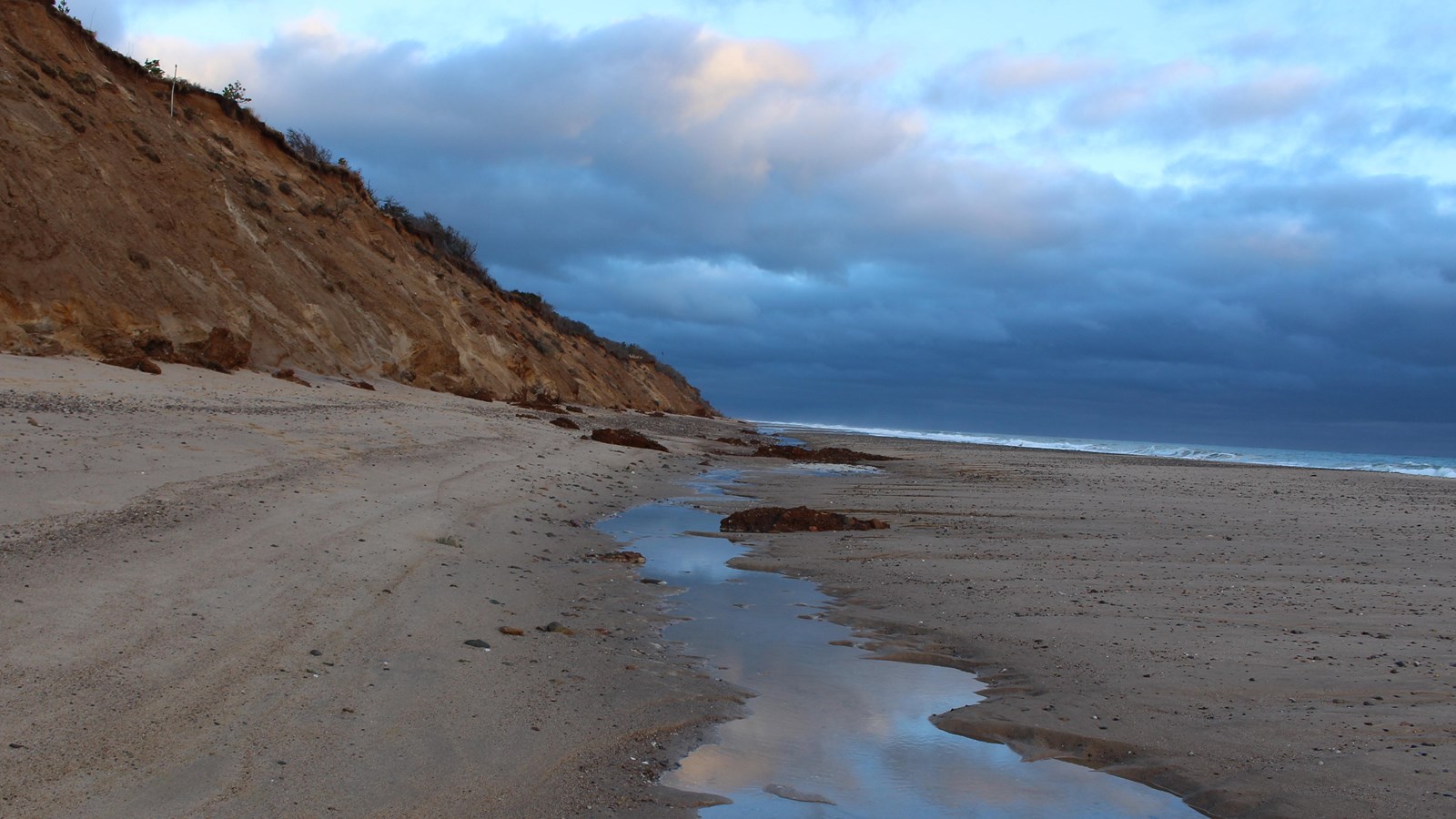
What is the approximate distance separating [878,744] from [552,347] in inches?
1602

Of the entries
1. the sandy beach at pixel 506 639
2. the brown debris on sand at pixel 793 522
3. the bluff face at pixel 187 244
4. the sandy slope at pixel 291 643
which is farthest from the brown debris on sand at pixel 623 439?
the sandy slope at pixel 291 643

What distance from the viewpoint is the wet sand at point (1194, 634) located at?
12.3 feet

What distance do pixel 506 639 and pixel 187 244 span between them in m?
18.1

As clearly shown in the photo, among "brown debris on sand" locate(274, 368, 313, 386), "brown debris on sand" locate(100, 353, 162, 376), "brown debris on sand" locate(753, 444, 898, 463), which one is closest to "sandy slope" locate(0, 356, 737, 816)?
"brown debris on sand" locate(100, 353, 162, 376)

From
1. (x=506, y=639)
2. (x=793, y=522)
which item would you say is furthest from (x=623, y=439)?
(x=506, y=639)

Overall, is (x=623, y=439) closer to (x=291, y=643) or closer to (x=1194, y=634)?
(x=1194, y=634)

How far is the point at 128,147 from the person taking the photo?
1955 centimetres

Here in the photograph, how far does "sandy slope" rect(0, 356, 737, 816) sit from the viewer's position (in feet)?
10.2

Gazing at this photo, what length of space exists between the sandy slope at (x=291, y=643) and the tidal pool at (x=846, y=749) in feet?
0.87

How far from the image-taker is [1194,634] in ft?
18.8

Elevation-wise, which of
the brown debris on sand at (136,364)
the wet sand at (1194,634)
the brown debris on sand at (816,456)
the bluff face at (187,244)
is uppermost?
the bluff face at (187,244)

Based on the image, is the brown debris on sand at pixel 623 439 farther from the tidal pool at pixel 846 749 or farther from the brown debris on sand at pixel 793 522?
the tidal pool at pixel 846 749

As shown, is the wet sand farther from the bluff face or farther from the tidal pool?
the bluff face

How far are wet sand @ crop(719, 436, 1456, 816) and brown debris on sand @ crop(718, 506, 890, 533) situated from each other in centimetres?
37
